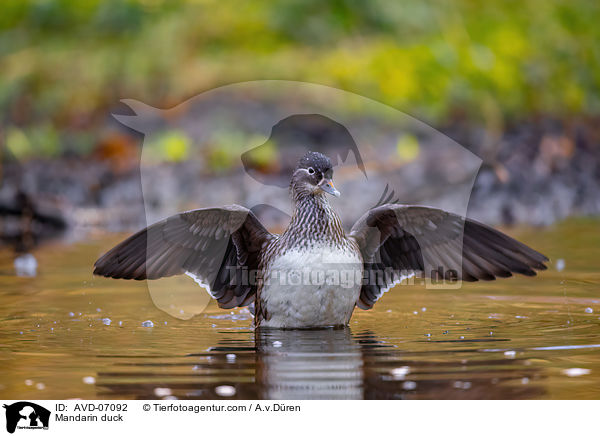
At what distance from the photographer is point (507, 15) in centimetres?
2006

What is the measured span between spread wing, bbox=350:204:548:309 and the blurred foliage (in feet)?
33.9

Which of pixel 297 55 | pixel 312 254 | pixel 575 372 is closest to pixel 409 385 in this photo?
pixel 575 372

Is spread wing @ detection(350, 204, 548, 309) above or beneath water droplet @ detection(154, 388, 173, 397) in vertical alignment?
above

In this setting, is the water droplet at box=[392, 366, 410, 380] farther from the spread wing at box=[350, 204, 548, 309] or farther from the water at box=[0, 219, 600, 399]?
the spread wing at box=[350, 204, 548, 309]

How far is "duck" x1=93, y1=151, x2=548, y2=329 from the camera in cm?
641

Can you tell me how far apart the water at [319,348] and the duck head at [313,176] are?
107 centimetres

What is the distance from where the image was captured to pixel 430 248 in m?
6.94

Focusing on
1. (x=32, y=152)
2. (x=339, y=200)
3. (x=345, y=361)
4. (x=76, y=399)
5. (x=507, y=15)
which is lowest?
(x=76, y=399)

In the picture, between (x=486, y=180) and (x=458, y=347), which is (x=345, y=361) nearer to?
(x=458, y=347)

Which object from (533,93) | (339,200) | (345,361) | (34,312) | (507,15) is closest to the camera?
(345,361)

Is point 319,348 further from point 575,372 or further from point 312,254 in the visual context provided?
point 575,372

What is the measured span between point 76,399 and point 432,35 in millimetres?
15428

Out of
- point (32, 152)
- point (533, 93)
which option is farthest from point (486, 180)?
point (32, 152)
